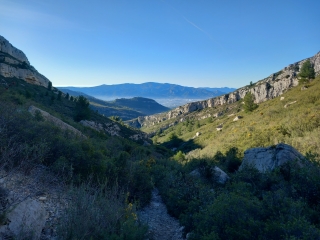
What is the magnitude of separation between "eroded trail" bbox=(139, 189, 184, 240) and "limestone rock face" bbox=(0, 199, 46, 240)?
2308 millimetres

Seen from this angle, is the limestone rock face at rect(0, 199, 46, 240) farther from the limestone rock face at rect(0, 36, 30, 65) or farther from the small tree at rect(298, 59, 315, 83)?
the limestone rock face at rect(0, 36, 30, 65)

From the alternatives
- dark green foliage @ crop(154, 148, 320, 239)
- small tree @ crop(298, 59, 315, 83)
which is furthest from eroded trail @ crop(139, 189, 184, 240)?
small tree @ crop(298, 59, 315, 83)

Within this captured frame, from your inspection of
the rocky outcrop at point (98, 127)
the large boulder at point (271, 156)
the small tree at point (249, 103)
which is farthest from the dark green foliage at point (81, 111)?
the small tree at point (249, 103)

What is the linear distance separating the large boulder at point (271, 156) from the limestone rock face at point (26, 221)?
9211 millimetres

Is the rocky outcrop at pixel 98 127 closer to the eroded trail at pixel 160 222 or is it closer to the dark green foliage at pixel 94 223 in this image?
the eroded trail at pixel 160 222

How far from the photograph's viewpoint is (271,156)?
455 inches

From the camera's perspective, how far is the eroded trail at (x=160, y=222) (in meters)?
5.87

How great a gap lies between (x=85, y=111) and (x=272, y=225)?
120ft

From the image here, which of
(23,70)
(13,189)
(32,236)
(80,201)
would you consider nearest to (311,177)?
(80,201)

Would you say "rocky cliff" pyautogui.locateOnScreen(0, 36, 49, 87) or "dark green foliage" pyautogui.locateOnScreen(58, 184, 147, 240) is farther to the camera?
"rocky cliff" pyautogui.locateOnScreen(0, 36, 49, 87)

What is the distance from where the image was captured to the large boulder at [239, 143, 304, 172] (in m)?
10.6

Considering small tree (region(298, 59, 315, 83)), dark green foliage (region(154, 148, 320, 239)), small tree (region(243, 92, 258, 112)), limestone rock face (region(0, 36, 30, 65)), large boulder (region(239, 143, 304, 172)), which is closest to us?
dark green foliage (region(154, 148, 320, 239))

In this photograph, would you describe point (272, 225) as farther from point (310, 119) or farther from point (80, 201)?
point (310, 119)

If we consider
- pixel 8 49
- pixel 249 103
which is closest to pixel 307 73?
pixel 249 103
